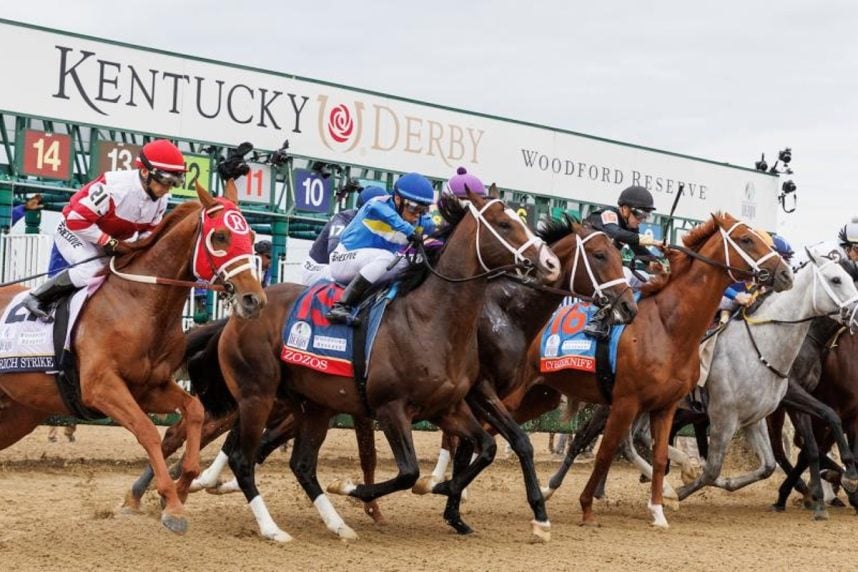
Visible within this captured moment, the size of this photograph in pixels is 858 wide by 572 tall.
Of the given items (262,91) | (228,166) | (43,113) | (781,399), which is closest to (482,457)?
(228,166)

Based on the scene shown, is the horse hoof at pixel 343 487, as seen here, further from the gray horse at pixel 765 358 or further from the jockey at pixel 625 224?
the gray horse at pixel 765 358

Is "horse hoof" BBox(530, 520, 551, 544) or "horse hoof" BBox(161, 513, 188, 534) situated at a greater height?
"horse hoof" BBox(161, 513, 188, 534)

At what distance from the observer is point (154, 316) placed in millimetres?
7691

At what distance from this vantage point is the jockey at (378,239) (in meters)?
8.35

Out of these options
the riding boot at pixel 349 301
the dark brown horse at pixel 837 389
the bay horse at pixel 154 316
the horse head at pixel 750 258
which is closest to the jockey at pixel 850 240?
the dark brown horse at pixel 837 389

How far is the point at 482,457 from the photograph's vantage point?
8.32 m

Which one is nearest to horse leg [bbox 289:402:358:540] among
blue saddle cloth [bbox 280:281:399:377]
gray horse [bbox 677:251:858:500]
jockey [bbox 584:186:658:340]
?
blue saddle cloth [bbox 280:281:399:377]

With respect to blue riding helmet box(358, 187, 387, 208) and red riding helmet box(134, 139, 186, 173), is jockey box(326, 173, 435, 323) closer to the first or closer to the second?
blue riding helmet box(358, 187, 387, 208)

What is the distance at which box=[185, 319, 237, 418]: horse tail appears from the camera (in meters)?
9.29

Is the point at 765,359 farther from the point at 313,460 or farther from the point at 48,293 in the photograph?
the point at 48,293

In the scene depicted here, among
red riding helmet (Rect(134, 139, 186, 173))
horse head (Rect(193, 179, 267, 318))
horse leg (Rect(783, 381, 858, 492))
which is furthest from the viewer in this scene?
horse leg (Rect(783, 381, 858, 492))

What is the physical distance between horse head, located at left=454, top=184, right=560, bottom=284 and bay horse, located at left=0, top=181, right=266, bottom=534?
1.51m

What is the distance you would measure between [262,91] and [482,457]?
47.6 feet

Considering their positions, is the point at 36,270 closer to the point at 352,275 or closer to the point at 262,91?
the point at 352,275
